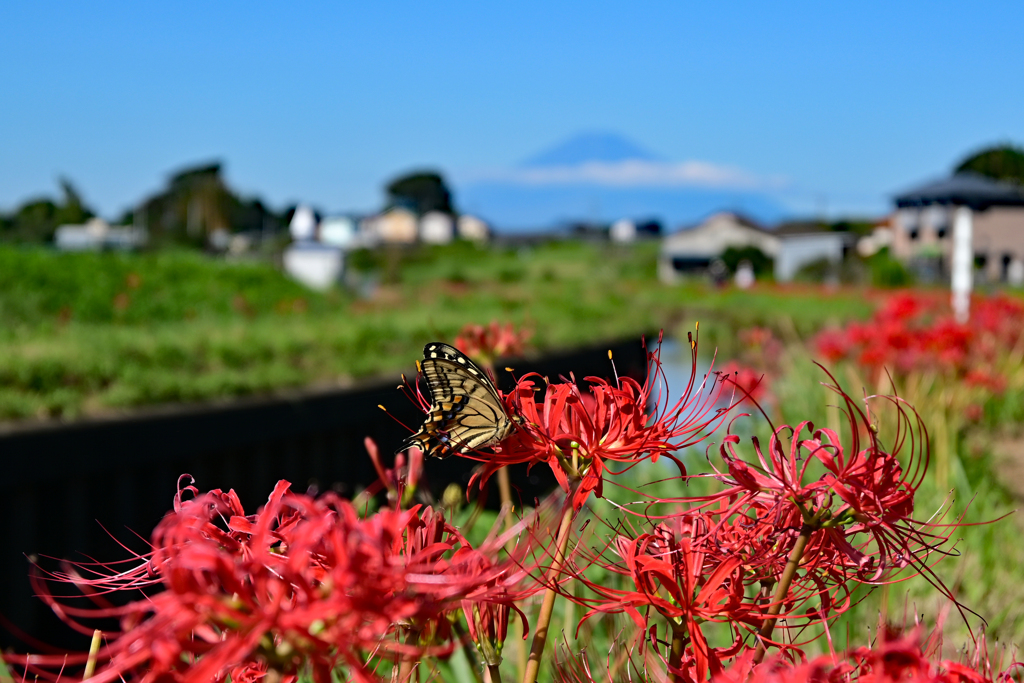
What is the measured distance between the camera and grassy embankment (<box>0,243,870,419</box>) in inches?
232

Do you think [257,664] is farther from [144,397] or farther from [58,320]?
[58,320]

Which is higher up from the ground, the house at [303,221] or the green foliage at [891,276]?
the house at [303,221]

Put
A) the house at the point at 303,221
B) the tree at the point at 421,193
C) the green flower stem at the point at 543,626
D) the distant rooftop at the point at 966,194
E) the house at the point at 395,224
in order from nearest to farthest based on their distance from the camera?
the green flower stem at the point at 543,626
the distant rooftop at the point at 966,194
the house at the point at 303,221
the house at the point at 395,224
the tree at the point at 421,193

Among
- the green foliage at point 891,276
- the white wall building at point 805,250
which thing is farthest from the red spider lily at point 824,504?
the white wall building at point 805,250

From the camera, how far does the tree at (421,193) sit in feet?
307

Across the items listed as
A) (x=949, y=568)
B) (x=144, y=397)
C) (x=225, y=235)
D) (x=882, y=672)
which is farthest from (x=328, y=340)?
(x=225, y=235)

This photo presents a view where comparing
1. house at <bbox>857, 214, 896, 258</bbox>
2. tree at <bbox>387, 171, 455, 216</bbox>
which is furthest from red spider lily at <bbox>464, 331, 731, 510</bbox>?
tree at <bbox>387, 171, 455, 216</bbox>

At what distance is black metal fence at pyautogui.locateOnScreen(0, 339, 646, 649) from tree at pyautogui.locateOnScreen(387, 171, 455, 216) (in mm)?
86361

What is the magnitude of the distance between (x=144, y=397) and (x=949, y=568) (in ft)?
15.9

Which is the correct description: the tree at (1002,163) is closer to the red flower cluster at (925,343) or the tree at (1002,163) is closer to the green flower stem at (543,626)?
the red flower cluster at (925,343)

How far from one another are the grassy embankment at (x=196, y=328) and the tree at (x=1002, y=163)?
3059 cm

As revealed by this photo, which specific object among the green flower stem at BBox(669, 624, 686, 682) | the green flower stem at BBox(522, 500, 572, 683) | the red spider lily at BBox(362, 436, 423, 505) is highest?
the red spider lily at BBox(362, 436, 423, 505)

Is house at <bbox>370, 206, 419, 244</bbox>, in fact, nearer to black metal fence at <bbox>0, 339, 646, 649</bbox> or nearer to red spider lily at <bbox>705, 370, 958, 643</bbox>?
black metal fence at <bbox>0, 339, 646, 649</bbox>

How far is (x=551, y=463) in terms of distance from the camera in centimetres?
100
